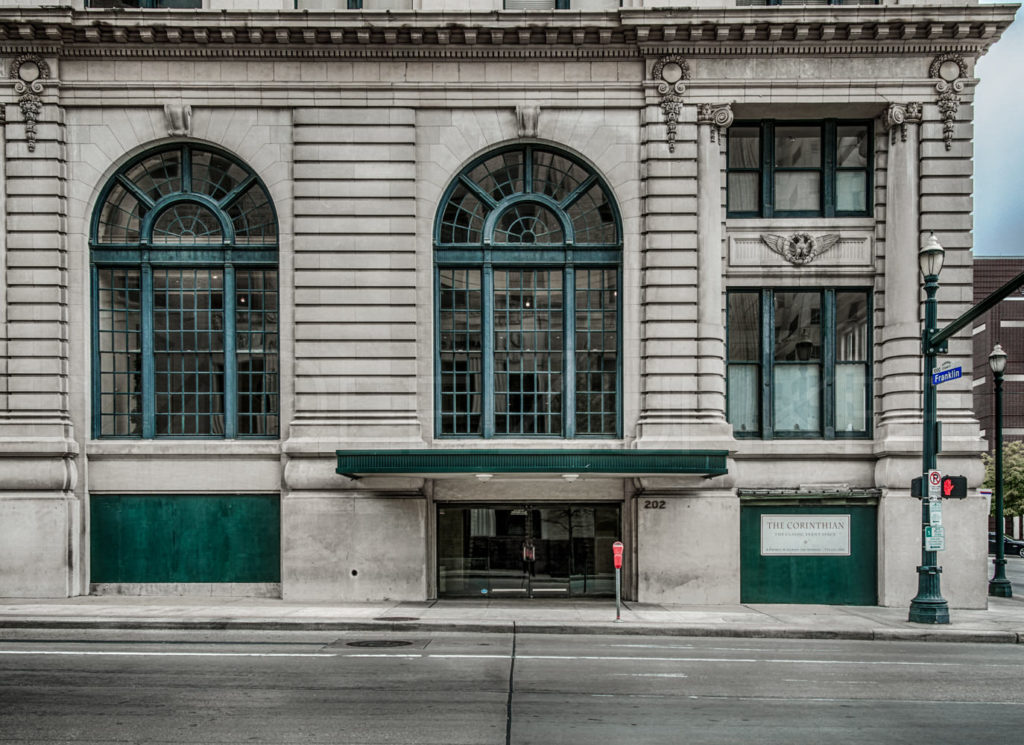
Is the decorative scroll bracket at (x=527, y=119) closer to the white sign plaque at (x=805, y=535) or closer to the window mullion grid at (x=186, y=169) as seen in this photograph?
the window mullion grid at (x=186, y=169)

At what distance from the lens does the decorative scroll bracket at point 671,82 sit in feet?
66.4

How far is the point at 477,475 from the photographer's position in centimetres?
1909

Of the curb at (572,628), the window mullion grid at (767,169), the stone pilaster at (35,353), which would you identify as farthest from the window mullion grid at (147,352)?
the window mullion grid at (767,169)

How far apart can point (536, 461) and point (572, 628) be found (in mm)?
3675

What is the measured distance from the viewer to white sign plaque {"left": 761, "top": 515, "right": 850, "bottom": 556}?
790 inches

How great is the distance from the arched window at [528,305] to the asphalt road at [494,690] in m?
6.44

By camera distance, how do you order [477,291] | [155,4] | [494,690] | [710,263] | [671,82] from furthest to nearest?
[155,4], [477,291], [671,82], [710,263], [494,690]

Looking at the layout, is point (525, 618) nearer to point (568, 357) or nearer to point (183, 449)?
point (568, 357)

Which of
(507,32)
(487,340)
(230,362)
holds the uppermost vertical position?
(507,32)

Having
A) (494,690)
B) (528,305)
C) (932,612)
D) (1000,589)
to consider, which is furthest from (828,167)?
(494,690)

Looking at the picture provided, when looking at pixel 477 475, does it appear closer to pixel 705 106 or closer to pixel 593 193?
pixel 593 193

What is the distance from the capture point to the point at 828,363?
67.6ft

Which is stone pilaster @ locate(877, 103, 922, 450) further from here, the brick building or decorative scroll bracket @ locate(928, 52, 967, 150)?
the brick building

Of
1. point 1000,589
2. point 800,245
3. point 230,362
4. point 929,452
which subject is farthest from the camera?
point 1000,589
